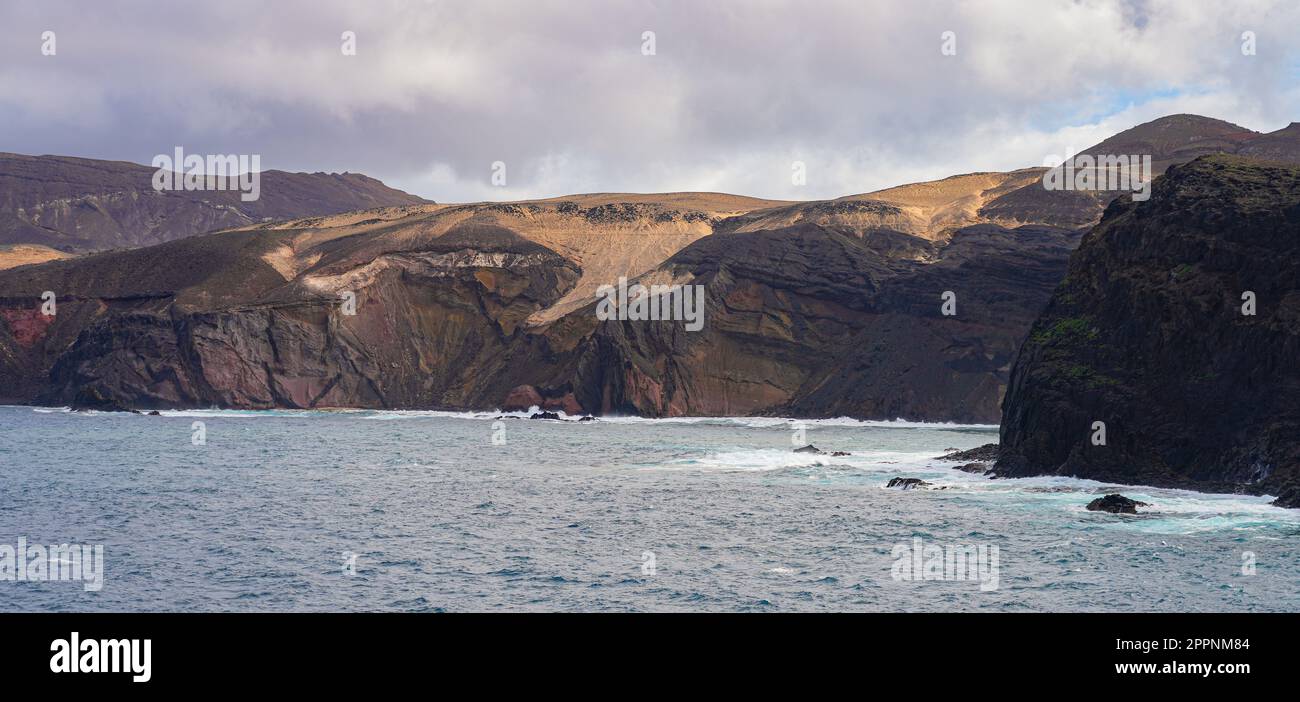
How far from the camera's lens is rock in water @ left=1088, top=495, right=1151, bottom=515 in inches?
1761

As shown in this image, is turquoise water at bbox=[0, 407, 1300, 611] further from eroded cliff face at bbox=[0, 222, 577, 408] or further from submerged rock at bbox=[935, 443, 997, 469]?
eroded cliff face at bbox=[0, 222, 577, 408]

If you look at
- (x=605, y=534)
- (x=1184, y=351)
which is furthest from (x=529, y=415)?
(x=605, y=534)

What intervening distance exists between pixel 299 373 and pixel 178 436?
5819 centimetres

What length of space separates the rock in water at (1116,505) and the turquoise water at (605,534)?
586mm

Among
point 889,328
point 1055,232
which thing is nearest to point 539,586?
point 889,328

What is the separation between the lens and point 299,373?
5955 inches

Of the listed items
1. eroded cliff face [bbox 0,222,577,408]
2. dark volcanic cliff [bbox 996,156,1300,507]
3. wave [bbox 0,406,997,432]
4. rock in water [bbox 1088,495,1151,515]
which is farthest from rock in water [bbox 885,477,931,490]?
eroded cliff face [bbox 0,222,577,408]

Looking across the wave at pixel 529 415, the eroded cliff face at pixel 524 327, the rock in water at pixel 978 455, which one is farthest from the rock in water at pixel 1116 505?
the eroded cliff face at pixel 524 327

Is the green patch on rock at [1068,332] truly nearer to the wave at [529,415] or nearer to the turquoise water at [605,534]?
the turquoise water at [605,534]
